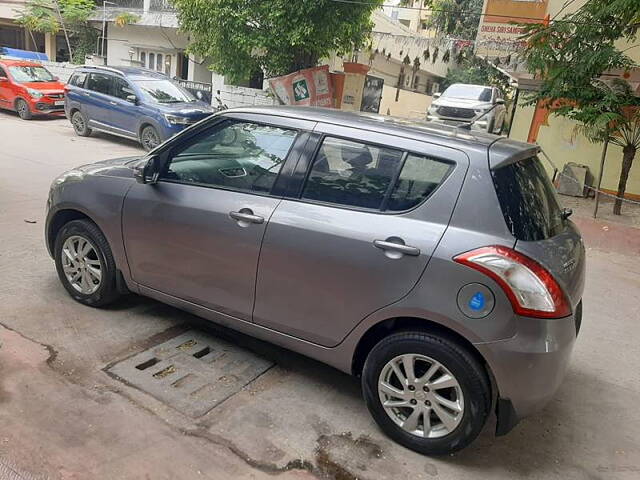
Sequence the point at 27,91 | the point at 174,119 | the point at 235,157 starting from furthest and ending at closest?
the point at 27,91 < the point at 174,119 < the point at 235,157

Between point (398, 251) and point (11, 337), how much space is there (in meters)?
2.70

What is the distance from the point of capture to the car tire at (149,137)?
38.4 ft

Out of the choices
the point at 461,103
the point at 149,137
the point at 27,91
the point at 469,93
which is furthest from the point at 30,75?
the point at 469,93

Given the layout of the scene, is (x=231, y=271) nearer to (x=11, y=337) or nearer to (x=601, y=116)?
(x=11, y=337)

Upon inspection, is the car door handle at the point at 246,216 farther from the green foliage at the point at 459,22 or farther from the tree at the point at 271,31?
the green foliage at the point at 459,22

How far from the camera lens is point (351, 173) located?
298 centimetres

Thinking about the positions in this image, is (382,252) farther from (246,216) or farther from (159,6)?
(159,6)

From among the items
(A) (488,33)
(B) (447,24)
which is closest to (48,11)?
(A) (488,33)

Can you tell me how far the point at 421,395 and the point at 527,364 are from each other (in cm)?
56

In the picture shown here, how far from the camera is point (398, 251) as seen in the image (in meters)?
2.68

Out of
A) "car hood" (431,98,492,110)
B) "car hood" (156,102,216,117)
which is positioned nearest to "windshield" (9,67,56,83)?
"car hood" (156,102,216,117)

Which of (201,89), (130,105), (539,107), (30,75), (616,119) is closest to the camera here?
(616,119)

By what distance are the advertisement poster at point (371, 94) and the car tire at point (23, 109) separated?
982cm

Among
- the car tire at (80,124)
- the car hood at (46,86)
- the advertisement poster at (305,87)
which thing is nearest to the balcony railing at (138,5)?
the car hood at (46,86)
